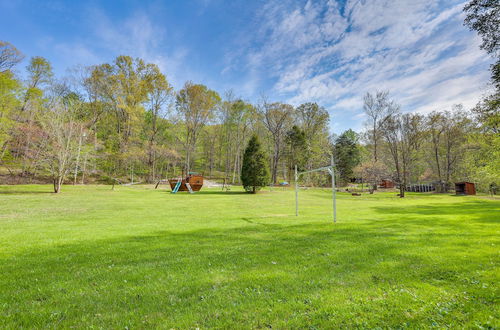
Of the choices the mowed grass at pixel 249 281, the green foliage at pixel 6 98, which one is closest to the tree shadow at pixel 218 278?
the mowed grass at pixel 249 281

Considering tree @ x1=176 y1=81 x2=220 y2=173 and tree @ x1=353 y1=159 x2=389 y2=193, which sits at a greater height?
tree @ x1=176 y1=81 x2=220 y2=173

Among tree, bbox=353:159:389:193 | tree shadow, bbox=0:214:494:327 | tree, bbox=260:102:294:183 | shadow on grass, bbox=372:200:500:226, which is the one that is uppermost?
tree, bbox=260:102:294:183

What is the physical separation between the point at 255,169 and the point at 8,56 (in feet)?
107

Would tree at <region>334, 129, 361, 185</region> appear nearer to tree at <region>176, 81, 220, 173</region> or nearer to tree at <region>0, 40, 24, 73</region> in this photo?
tree at <region>176, 81, 220, 173</region>

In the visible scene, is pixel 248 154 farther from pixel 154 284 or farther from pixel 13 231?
pixel 154 284

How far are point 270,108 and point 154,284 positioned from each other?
4295 centimetres

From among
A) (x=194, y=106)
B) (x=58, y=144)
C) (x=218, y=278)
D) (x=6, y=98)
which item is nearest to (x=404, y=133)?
(x=194, y=106)

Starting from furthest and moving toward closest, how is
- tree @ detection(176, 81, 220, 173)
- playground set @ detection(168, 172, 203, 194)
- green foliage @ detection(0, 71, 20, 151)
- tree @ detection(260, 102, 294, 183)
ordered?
tree @ detection(260, 102, 294, 183) < tree @ detection(176, 81, 220, 173) < playground set @ detection(168, 172, 203, 194) < green foliage @ detection(0, 71, 20, 151)

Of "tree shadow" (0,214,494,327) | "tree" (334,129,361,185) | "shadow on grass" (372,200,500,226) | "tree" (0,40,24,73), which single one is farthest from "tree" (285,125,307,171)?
"tree" (0,40,24,73)

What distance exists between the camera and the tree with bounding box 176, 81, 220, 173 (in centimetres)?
4016

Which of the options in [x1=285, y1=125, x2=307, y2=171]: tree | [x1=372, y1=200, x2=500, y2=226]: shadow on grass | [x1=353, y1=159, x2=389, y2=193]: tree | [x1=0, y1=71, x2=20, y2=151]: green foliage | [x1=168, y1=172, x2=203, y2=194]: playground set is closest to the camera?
[x1=372, y1=200, x2=500, y2=226]: shadow on grass

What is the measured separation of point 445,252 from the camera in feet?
18.0

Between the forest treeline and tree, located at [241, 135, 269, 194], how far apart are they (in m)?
12.3

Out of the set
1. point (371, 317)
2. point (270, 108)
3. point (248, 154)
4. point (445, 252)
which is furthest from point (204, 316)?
point (270, 108)
